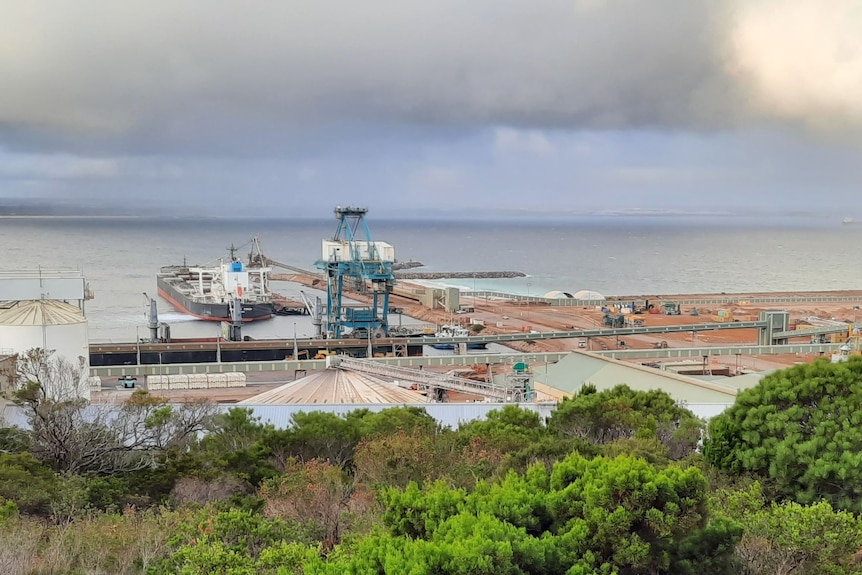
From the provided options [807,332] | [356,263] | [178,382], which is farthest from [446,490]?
[807,332]

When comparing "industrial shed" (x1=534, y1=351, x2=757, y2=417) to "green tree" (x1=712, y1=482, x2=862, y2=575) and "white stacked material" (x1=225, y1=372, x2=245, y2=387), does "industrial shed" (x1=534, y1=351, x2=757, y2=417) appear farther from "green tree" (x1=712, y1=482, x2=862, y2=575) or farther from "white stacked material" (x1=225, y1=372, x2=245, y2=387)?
"white stacked material" (x1=225, y1=372, x2=245, y2=387)

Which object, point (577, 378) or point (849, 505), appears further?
point (577, 378)

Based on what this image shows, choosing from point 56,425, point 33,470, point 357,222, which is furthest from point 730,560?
point 357,222

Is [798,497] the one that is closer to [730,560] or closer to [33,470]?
[730,560]

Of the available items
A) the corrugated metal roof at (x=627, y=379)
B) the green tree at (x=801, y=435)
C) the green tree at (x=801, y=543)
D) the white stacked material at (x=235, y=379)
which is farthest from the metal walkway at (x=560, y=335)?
the green tree at (x=801, y=543)

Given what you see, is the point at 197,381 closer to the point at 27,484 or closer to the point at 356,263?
the point at 356,263

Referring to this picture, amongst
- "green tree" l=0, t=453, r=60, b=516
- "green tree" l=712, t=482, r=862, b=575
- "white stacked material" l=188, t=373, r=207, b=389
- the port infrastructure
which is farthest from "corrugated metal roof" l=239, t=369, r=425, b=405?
"green tree" l=712, t=482, r=862, b=575
